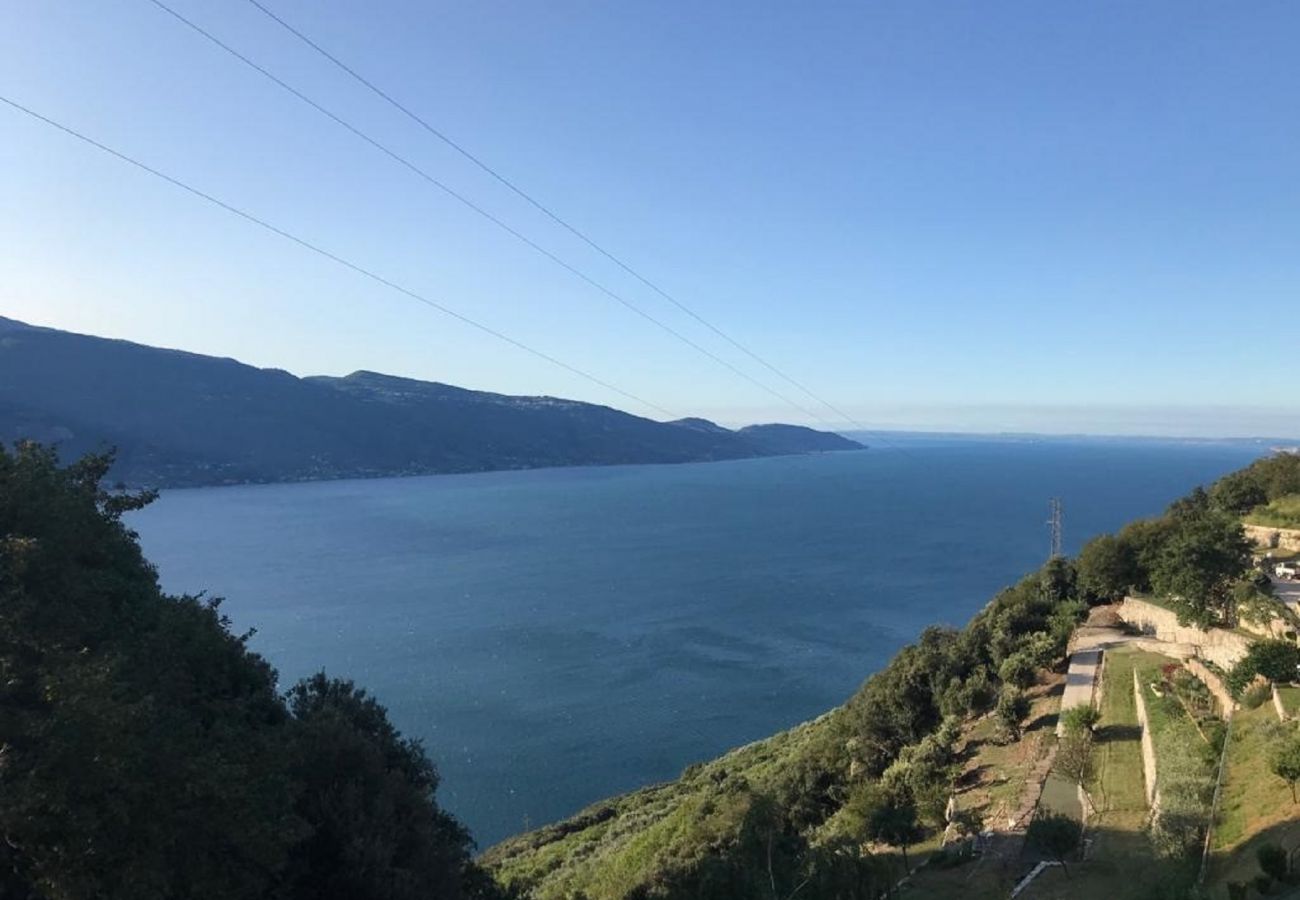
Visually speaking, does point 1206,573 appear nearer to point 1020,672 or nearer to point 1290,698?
point 1020,672

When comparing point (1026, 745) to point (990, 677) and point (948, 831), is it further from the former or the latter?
point (990, 677)

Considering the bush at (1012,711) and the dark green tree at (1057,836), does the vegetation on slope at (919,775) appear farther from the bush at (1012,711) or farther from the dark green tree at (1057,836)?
the dark green tree at (1057,836)

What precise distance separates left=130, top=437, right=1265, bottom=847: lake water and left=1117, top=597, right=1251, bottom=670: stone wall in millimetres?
19532

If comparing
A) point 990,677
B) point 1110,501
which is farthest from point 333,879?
point 1110,501

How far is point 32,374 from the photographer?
6821 inches

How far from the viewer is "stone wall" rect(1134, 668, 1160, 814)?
13587 millimetres

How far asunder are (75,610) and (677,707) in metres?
36.6

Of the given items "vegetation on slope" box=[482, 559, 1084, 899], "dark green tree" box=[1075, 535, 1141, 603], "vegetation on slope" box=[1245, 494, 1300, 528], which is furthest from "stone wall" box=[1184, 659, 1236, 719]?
"vegetation on slope" box=[1245, 494, 1300, 528]

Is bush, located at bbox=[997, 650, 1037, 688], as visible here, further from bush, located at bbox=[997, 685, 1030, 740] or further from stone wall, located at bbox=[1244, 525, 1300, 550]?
stone wall, located at bbox=[1244, 525, 1300, 550]

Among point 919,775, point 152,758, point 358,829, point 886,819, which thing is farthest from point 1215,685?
point 152,758

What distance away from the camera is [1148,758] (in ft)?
49.8

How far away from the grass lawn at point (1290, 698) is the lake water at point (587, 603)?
26.4m

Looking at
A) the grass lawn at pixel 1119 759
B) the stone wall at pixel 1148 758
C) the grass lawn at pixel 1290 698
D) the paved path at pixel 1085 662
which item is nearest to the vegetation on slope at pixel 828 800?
the paved path at pixel 1085 662

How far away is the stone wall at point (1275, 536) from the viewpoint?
30234 millimetres
